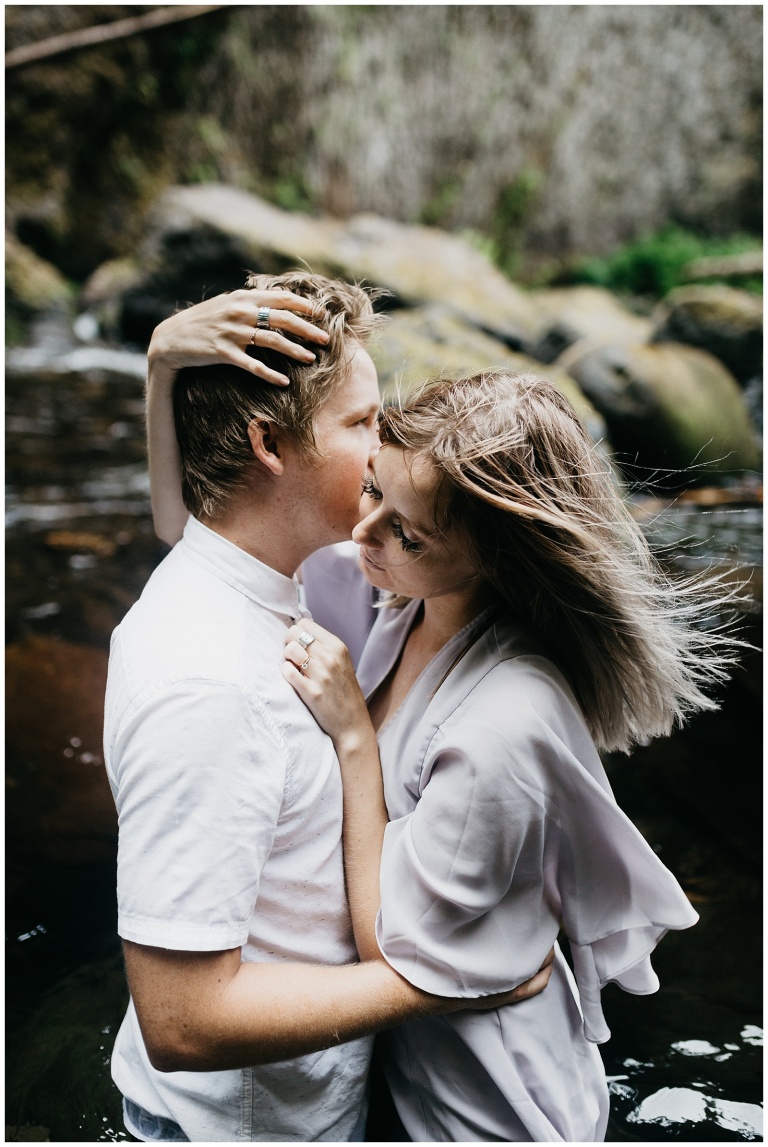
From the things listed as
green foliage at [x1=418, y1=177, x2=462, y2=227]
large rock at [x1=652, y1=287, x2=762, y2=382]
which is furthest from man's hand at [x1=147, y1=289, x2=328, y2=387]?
green foliage at [x1=418, y1=177, x2=462, y2=227]

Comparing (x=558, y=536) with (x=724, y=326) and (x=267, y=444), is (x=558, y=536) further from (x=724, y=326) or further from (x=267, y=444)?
(x=724, y=326)

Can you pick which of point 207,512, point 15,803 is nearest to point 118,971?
point 15,803

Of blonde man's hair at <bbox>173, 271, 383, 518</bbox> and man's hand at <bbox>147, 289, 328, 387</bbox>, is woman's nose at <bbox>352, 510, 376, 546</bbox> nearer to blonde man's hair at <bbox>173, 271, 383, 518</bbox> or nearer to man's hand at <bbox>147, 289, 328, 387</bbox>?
blonde man's hair at <bbox>173, 271, 383, 518</bbox>

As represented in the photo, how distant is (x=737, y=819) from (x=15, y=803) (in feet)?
8.39

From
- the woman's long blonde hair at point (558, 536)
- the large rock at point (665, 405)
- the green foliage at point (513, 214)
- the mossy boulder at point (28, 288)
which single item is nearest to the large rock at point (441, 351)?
the large rock at point (665, 405)

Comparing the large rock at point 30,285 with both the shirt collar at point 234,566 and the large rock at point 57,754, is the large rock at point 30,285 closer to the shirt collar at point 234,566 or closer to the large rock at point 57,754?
the large rock at point 57,754

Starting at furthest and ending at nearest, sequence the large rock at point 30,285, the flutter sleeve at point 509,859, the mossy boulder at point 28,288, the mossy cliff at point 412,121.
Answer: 1. the mossy cliff at point 412,121
2. the large rock at point 30,285
3. the mossy boulder at point 28,288
4. the flutter sleeve at point 509,859

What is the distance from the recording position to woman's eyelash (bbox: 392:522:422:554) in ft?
5.31

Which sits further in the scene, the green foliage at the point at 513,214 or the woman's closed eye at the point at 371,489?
the green foliage at the point at 513,214

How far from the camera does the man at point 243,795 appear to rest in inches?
51.9

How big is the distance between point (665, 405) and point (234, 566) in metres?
5.39

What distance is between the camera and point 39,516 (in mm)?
5047

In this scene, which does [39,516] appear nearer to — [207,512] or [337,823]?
[207,512]

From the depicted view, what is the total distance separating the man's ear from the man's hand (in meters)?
0.09
